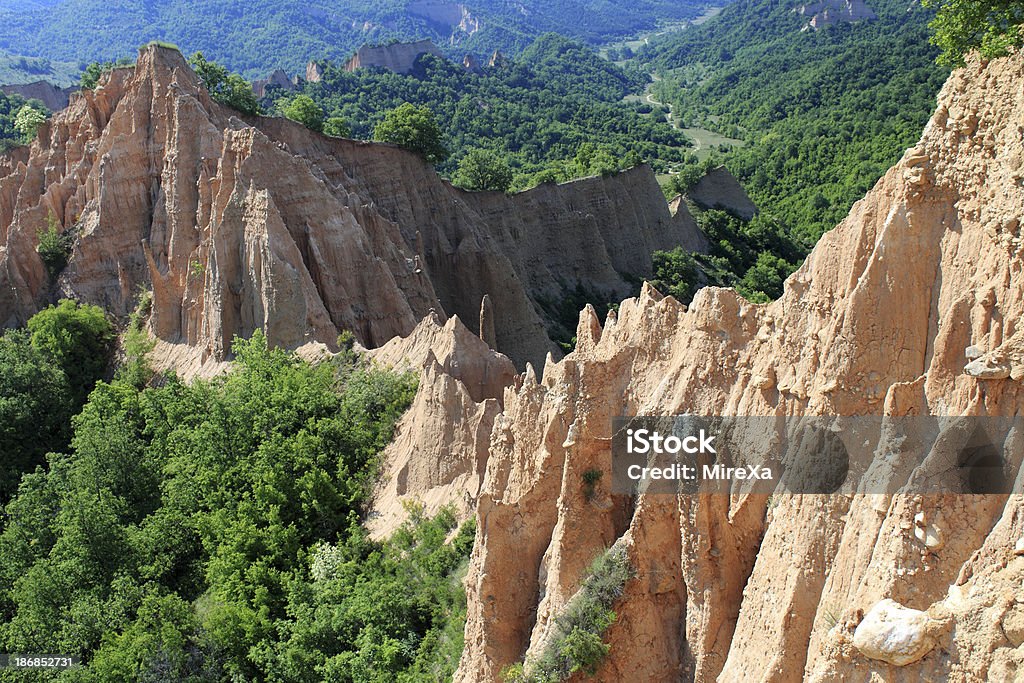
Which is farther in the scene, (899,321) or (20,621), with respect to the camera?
(20,621)

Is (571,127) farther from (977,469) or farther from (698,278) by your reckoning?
(977,469)

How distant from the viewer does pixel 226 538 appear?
955 inches

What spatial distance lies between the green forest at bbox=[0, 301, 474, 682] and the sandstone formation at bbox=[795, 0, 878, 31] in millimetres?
148164

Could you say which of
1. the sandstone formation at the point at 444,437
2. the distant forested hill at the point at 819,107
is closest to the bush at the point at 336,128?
the distant forested hill at the point at 819,107

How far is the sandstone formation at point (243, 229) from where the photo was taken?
33.0 metres

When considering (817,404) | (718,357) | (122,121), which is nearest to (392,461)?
(718,357)

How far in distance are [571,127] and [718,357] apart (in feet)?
308

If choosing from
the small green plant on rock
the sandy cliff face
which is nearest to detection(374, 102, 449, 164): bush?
the sandy cliff face

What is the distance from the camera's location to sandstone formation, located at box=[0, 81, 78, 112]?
10794 cm

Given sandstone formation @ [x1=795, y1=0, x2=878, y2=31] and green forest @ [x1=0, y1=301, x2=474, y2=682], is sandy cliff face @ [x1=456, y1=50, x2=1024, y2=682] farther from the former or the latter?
sandstone formation @ [x1=795, y1=0, x2=878, y2=31]

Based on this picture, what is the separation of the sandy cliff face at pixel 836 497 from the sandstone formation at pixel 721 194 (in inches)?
2188

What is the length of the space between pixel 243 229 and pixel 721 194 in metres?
45.7

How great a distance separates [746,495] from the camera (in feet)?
40.1

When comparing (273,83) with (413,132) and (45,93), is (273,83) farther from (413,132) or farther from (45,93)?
(413,132)
